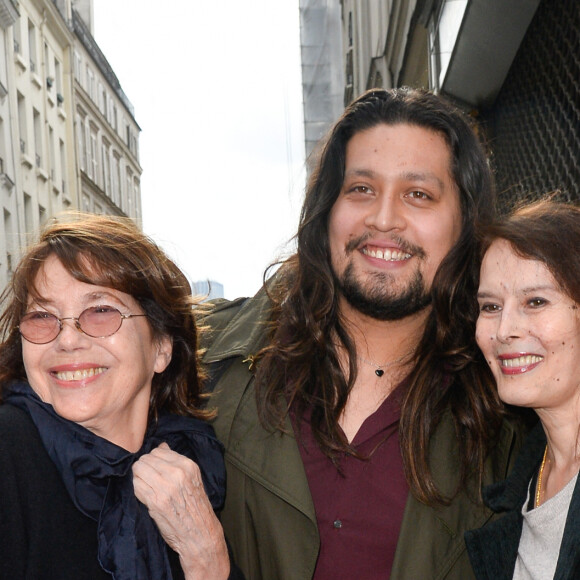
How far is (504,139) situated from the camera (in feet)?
23.2

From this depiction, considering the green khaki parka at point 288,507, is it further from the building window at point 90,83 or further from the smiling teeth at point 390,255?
the building window at point 90,83

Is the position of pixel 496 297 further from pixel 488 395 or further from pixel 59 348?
pixel 59 348

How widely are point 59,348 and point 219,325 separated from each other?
3.65 ft

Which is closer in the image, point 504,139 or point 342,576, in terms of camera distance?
point 342,576

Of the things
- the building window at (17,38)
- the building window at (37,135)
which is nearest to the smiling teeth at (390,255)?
the building window at (17,38)

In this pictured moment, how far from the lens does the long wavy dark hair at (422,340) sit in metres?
3.33

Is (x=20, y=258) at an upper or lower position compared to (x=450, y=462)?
upper

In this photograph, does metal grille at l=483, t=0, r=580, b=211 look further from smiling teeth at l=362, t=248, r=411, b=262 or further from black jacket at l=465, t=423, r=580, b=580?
black jacket at l=465, t=423, r=580, b=580

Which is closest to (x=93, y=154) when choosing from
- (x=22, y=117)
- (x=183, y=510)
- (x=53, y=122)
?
(x=53, y=122)

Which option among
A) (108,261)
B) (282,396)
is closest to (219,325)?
(282,396)

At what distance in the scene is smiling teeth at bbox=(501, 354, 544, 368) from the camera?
108 inches

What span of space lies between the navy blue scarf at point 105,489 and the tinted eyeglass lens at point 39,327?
0.14m

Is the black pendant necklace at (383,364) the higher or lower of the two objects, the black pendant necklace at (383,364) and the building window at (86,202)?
the lower

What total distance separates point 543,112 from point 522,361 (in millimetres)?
3483
